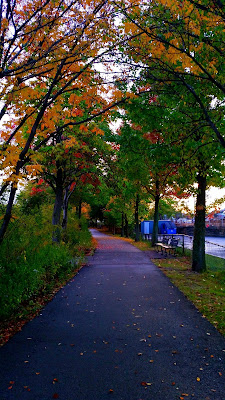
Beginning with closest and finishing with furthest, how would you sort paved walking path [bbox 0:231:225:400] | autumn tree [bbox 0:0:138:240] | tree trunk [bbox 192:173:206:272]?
1. paved walking path [bbox 0:231:225:400]
2. autumn tree [bbox 0:0:138:240]
3. tree trunk [bbox 192:173:206:272]

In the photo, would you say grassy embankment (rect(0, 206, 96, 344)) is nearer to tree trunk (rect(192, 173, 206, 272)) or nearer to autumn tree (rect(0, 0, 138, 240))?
autumn tree (rect(0, 0, 138, 240))

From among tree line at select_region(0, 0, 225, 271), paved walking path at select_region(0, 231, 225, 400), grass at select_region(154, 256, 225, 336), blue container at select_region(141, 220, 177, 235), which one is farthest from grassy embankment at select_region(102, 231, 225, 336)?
blue container at select_region(141, 220, 177, 235)

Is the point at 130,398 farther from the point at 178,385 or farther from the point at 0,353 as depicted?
the point at 0,353

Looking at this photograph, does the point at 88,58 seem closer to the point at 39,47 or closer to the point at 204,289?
the point at 39,47

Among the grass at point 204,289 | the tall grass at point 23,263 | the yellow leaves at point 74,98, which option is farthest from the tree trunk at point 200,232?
the yellow leaves at point 74,98

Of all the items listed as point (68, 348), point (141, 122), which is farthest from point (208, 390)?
point (141, 122)

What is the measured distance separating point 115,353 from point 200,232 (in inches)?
327

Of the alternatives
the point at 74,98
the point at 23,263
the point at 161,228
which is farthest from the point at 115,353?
the point at 161,228

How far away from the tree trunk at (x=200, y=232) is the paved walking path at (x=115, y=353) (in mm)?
4591

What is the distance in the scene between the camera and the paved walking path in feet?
10.8

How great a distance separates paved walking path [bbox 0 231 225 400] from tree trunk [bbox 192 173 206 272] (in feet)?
15.1

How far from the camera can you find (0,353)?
13.7ft

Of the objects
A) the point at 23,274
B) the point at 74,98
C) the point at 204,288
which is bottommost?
the point at 204,288

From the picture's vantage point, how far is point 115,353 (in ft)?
13.8
